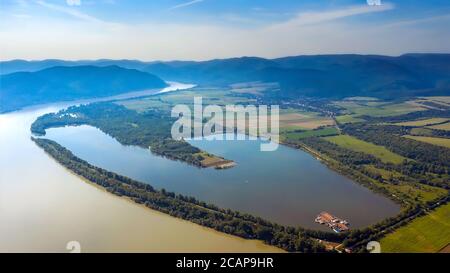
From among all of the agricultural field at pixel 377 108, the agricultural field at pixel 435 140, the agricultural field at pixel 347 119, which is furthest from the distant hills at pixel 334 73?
the agricultural field at pixel 435 140

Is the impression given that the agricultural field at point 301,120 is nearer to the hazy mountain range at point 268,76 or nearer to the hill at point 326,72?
the hill at point 326,72

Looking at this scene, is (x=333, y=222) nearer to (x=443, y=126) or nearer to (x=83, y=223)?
(x=83, y=223)

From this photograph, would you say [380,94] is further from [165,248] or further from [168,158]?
[165,248]

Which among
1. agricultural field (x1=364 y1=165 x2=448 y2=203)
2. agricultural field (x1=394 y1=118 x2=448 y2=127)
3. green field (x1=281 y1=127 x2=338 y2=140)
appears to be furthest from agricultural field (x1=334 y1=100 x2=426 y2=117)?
agricultural field (x1=364 y1=165 x2=448 y2=203)

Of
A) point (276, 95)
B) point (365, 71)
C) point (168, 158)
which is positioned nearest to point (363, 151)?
point (168, 158)

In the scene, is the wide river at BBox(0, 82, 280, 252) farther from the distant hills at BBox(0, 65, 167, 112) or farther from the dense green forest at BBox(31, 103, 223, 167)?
the distant hills at BBox(0, 65, 167, 112)

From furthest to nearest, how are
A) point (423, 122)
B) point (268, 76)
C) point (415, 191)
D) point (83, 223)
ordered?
point (268, 76), point (423, 122), point (415, 191), point (83, 223)

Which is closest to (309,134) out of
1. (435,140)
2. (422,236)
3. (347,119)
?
(347,119)
